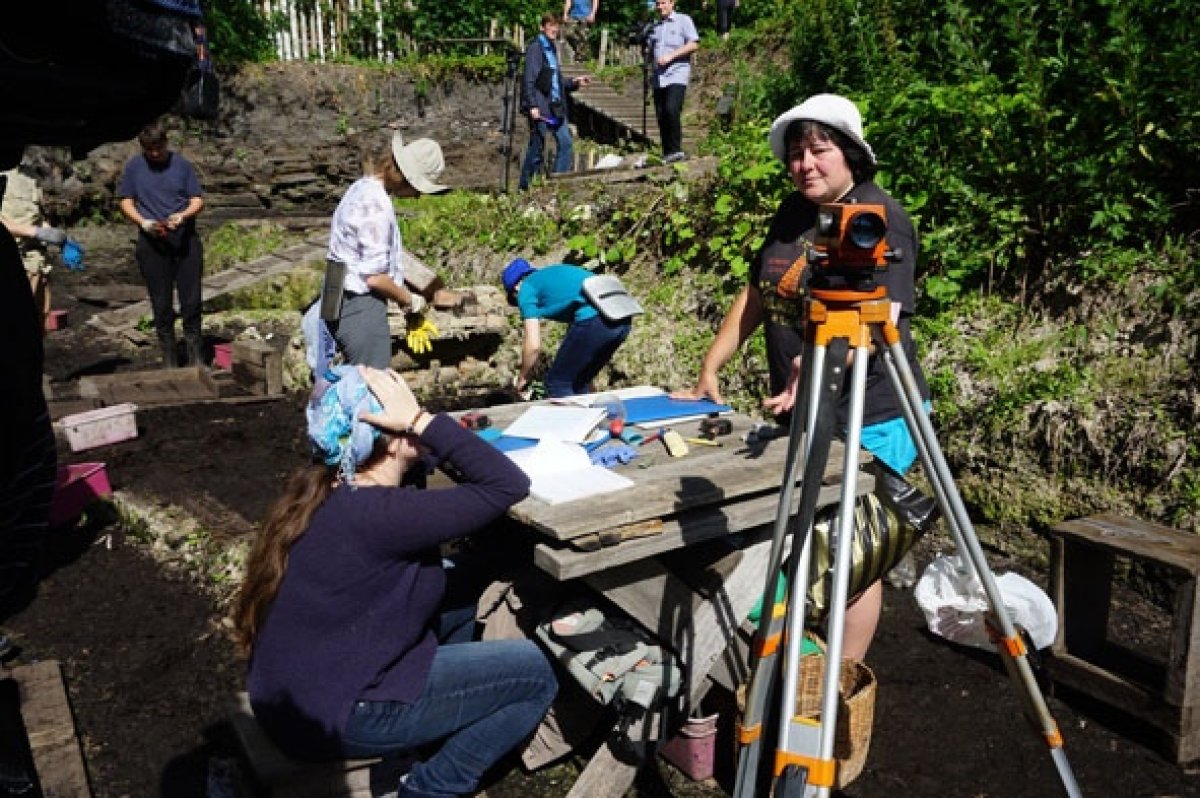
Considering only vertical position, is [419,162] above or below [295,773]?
above

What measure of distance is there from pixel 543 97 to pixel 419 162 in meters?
7.07

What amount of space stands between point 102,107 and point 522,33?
62.9ft

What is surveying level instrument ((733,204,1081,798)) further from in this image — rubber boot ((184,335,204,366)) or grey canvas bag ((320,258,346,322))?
rubber boot ((184,335,204,366))

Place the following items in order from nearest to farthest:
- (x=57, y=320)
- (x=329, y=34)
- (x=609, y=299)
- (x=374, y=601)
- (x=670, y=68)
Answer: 1. (x=374, y=601)
2. (x=609, y=299)
3. (x=57, y=320)
4. (x=670, y=68)
5. (x=329, y=34)

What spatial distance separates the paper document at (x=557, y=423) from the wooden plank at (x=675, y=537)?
0.63 m

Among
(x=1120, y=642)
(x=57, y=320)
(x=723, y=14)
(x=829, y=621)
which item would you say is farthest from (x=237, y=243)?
(x=829, y=621)

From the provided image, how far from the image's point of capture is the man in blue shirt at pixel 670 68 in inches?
412

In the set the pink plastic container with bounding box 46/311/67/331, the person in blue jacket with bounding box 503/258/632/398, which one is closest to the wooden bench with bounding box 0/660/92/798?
the person in blue jacket with bounding box 503/258/632/398

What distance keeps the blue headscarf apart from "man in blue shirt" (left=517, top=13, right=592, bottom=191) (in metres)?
9.17

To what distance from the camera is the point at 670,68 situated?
10617 mm

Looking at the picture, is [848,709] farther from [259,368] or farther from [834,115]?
[259,368]

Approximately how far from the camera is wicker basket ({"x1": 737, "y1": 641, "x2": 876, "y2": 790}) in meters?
2.92

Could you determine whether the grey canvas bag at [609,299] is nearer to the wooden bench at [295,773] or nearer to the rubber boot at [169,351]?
the wooden bench at [295,773]

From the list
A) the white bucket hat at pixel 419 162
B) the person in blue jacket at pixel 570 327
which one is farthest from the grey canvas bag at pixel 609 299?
the white bucket hat at pixel 419 162
